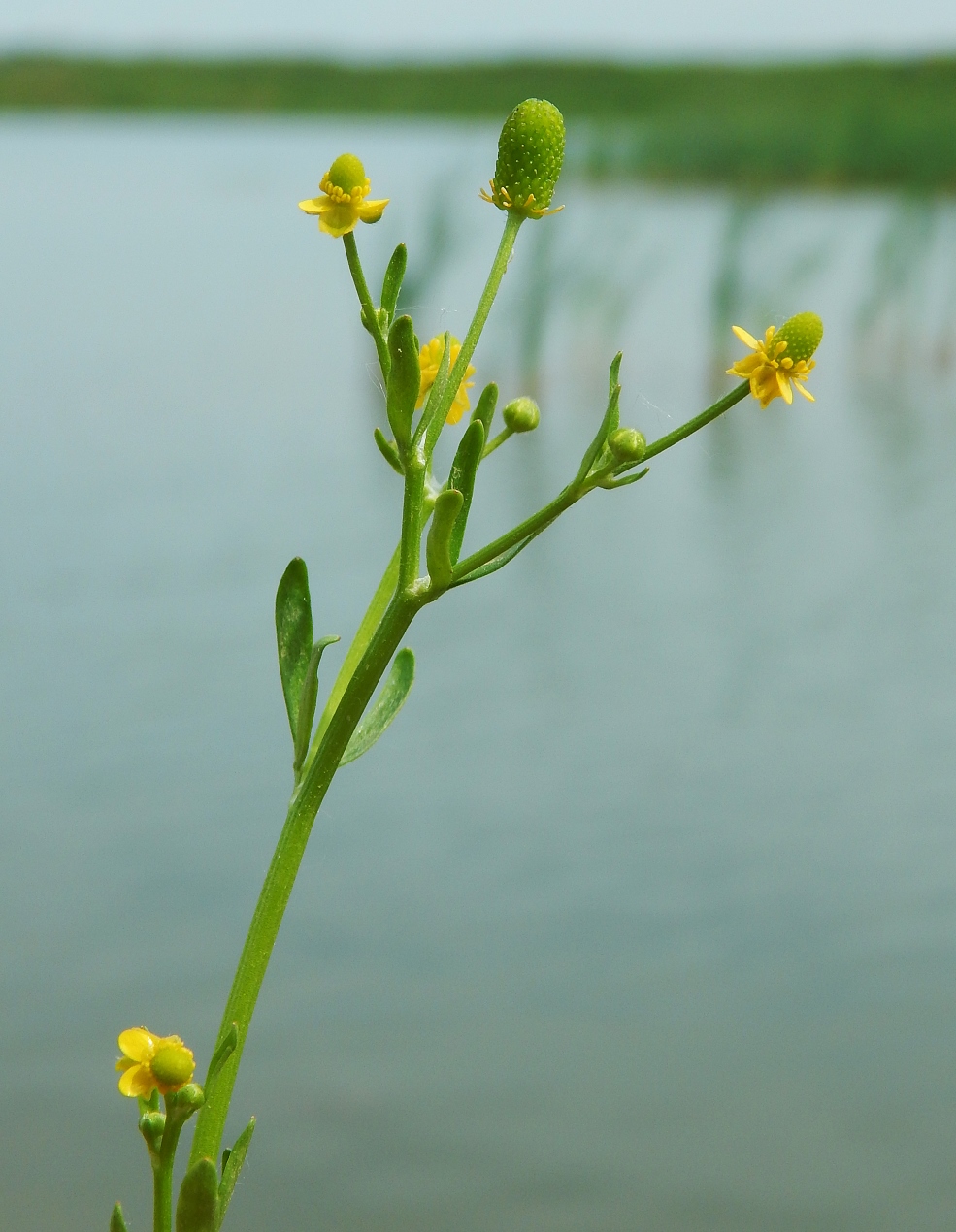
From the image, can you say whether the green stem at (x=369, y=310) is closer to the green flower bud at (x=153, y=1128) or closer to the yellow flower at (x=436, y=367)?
the yellow flower at (x=436, y=367)

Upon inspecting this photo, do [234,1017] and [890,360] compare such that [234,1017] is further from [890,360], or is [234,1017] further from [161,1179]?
[890,360]

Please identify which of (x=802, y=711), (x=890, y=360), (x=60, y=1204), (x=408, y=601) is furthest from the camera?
(x=890, y=360)

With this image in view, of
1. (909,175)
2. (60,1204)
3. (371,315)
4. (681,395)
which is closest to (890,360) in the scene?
(909,175)

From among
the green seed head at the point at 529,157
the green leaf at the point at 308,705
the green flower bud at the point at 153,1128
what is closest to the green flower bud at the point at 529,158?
the green seed head at the point at 529,157

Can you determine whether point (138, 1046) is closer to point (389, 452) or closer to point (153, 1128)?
point (153, 1128)

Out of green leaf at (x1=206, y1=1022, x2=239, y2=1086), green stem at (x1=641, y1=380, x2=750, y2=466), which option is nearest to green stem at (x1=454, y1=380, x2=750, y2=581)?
green stem at (x1=641, y1=380, x2=750, y2=466)

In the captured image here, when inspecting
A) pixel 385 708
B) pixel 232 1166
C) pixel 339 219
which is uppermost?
pixel 339 219

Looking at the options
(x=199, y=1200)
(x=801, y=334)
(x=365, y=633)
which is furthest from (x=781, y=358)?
(x=199, y=1200)

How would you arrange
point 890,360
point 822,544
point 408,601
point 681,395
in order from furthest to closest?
1. point 890,360
2. point 681,395
3. point 822,544
4. point 408,601
